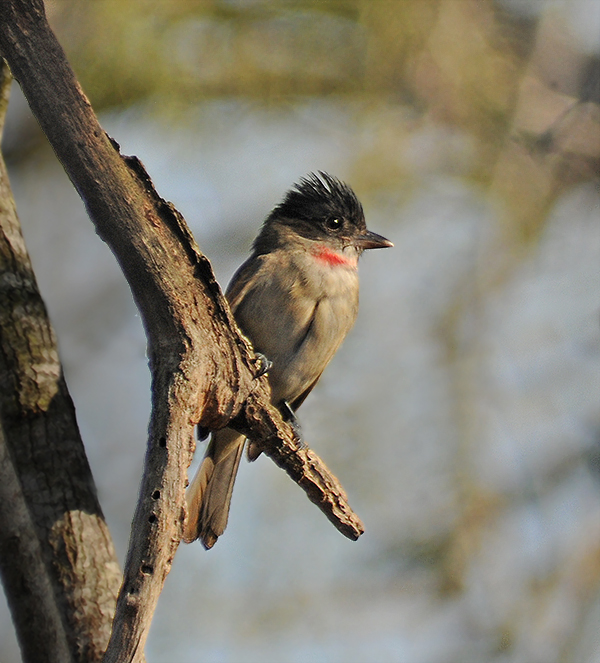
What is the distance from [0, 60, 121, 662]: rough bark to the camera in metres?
4.56

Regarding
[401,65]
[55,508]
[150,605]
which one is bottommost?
[150,605]

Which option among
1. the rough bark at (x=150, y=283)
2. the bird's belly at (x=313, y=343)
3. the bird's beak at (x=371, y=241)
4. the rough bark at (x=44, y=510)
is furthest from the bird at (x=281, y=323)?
the rough bark at (x=150, y=283)

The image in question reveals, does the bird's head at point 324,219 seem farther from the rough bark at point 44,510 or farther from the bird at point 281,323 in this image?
the rough bark at point 44,510

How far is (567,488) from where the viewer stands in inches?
286

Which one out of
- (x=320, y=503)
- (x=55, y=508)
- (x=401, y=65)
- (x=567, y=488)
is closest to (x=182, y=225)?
(x=320, y=503)

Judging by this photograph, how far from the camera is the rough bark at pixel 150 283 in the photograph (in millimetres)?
3314

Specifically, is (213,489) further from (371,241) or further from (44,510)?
(371,241)

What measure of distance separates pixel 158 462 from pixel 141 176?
4.02ft

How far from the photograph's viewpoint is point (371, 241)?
6406 mm

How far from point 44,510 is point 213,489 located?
3.71 ft

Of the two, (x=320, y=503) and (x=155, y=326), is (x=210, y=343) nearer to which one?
(x=155, y=326)

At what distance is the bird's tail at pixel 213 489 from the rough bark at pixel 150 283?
1.49 metres

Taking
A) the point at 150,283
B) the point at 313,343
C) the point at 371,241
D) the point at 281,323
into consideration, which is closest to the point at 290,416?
the point at 313,343

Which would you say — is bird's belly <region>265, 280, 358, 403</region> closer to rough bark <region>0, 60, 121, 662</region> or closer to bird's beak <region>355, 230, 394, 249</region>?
bird's beak <region>355, 230, 394, 249</region>
